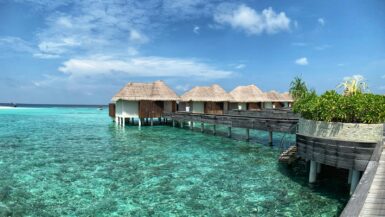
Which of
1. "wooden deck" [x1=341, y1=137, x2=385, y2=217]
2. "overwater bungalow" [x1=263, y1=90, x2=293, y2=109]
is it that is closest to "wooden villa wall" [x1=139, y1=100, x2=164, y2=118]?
"overwater bungalow" [x1=263, y1=90, x2=293, y2=109]

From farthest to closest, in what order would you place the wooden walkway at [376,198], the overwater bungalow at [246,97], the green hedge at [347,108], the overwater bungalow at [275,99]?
the overwater bungalow at [275,99], the overwater bungalow at [246,97], the green hedge at [347,108], the wooden walkway at [376,198]

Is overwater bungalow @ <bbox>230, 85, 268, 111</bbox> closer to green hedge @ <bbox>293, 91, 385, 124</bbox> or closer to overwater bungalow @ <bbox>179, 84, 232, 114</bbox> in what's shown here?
overwater bungalow @ <bbox>179, 84, 232, 114</bbox>

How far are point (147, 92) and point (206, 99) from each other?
6.99 m

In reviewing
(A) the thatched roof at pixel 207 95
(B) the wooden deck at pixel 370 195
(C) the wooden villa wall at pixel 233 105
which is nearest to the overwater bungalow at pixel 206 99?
(A) the thatched roof at pixel 207 95

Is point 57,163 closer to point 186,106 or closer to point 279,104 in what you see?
point 186,106

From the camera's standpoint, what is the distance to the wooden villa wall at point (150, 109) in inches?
1315

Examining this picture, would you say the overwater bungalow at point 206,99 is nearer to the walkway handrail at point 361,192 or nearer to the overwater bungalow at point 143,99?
the overwater bungalow at point 143,99

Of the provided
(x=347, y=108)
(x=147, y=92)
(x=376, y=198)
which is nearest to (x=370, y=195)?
(x=376, y=198)

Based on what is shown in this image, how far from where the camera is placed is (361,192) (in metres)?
5.18

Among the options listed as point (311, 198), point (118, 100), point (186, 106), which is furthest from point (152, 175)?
point (186, 106)

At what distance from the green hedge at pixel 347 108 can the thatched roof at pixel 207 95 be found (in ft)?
82.7

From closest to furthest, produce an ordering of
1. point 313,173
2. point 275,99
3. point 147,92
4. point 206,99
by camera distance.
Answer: point 313,173
point 147,92
point 206,99
point 275,99

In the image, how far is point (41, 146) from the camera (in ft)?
66.1

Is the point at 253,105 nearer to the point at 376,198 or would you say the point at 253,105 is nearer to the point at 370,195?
the point at 370,195
